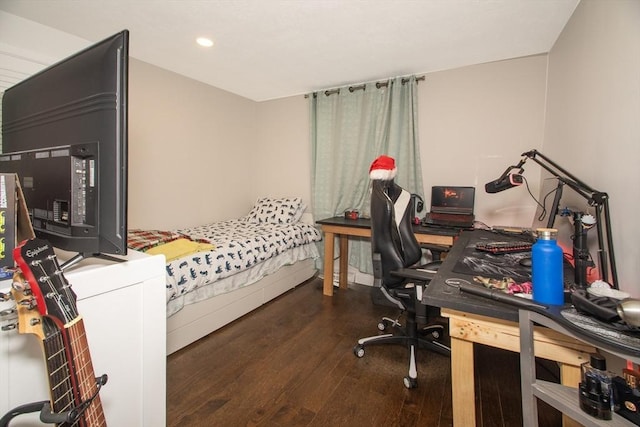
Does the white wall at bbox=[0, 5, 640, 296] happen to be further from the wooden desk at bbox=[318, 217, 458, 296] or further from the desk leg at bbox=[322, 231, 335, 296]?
the desk leg at bbox=[322, 231, 335, 296]

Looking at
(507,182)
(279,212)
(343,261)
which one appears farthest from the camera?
(279,212)

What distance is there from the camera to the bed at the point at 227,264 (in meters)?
1.98

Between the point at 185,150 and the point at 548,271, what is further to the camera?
the point at 185,150

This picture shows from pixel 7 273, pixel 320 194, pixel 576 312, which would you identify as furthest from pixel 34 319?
pixel 320 194

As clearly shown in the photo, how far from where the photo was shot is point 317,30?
2.06 meters

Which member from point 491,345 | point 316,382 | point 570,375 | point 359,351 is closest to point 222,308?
point 316,382

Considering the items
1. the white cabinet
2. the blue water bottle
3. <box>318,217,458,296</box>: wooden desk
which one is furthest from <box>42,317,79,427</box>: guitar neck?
<box>318,217,458,296</box>: wooden desk

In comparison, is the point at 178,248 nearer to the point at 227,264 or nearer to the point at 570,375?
the point at 227,264

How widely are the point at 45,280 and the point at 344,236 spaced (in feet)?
9.13

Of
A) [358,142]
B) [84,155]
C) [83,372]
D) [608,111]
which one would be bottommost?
[83,372]

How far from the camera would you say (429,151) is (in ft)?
9.57

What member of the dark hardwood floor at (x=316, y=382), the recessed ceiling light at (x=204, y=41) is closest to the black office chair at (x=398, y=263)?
the dark hardwood floor at (x=316, y=382)

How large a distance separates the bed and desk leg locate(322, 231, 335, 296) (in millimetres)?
324

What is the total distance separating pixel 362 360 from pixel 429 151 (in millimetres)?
2115
